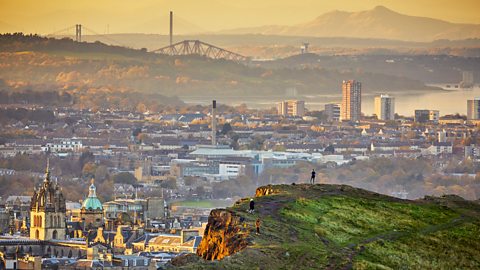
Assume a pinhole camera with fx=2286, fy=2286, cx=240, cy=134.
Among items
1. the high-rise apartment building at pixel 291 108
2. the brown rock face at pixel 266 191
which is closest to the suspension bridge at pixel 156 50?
the high-rise apartment building at pixel 291 108

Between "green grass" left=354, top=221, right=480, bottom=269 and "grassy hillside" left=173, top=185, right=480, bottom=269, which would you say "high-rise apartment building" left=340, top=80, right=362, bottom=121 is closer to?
"grassy hillside" left=173, top=185, right=480, bottom=269

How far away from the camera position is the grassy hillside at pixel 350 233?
27.1 meters

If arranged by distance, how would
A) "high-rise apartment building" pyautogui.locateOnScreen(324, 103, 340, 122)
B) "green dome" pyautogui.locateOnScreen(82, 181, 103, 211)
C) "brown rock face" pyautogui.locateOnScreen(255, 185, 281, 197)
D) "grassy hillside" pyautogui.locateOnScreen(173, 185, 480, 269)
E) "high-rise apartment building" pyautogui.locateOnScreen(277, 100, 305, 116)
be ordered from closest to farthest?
"grassy hillside" pyautogui.locateOnScreen(173, 185, 480, 269)
"brown rock face" pyautogui.locateOnScreen(255, 185, 281, 197)
"green dome" pyautogui.locateOnScreen(82, 181, 103, 211)
"high-rise apartment building" pyautogui.locateOnScreen(324, 103, 340, 122)
"high-rise apartment building" pyautogui.locateOnScreen(277, 100, 305, 116)

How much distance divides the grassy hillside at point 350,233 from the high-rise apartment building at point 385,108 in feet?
382

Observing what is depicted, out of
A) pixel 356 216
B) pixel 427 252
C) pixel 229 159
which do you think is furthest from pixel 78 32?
pixel 427 252

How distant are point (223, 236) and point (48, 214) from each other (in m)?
38.4

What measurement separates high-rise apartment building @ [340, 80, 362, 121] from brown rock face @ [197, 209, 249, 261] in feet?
391

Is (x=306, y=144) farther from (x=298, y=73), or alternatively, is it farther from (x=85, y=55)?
(x=298, y=73)

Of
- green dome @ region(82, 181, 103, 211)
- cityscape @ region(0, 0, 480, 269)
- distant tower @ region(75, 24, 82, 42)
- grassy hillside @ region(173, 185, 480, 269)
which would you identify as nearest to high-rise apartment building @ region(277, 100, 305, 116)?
cityscape @ region(0, 0, 480, 269)

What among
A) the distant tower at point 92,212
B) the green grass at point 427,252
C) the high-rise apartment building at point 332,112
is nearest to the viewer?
the green grass at point 427,252

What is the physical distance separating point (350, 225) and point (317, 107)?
13882 centimetres

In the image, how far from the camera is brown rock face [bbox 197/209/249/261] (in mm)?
27703

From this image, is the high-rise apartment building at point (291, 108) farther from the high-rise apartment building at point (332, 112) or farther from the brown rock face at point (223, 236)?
the brown rock face at point (223, 236)

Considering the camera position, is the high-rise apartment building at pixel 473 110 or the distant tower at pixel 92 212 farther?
the high-rise apartment building at pixel 473 110
